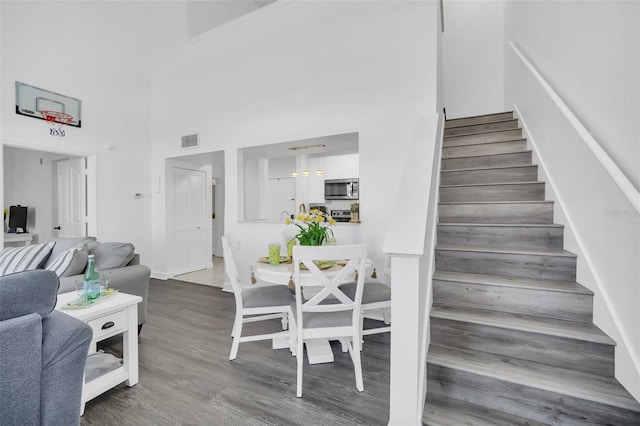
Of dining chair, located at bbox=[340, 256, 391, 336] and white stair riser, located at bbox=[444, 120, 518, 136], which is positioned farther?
white stair riser, located at bbox=[444, 120, 518, 136]

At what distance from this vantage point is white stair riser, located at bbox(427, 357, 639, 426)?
1254mm

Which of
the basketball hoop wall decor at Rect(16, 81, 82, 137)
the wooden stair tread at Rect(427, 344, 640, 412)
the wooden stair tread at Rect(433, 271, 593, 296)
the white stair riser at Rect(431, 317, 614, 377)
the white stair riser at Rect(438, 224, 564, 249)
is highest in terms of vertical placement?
the basketball hoop wall decor at Rect(16, 81, 82, 137)

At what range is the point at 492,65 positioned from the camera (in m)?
4.80

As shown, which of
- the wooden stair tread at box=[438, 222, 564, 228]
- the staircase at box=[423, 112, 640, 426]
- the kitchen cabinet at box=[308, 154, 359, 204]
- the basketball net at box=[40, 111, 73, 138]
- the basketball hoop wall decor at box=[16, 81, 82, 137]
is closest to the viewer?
the staircase at box=[423, 112, 640, 426]

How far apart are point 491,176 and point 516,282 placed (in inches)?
49.7

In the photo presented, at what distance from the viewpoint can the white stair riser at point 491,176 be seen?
101 inches

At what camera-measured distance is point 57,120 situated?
13.3ft

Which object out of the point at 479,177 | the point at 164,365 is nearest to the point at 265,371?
the point at 164,365

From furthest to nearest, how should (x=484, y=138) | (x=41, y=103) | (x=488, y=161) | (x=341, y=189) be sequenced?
(x=341, y=189) < (x=41, y=103) < (x=484, y=138) < (x=488, y=161)

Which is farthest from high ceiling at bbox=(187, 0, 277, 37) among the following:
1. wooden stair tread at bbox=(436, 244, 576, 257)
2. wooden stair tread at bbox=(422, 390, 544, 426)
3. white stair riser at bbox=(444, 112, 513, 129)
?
wooden stair tread at bbox=(422, 390, 544, 426)

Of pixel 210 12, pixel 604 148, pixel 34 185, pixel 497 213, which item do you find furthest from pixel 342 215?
pixel 34 185

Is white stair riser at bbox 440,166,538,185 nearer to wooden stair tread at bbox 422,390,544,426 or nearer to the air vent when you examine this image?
wooden stair tread at bbox 422,390,544,426

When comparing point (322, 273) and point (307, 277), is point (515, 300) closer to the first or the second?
point (322, 273)

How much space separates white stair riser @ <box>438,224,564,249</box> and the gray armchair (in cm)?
233
